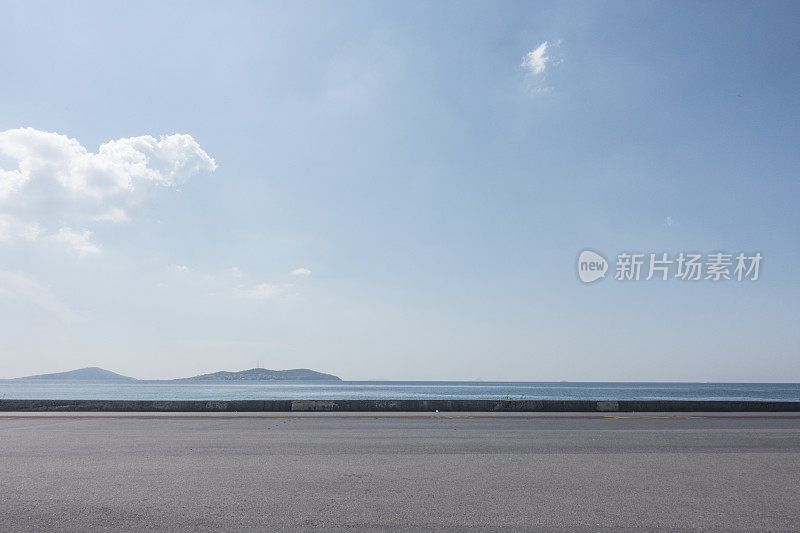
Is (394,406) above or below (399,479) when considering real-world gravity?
below

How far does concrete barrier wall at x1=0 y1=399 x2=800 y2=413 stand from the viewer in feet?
63.3

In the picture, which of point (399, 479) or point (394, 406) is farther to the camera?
point (394, 406)

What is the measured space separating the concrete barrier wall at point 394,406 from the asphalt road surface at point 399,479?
22.2ft

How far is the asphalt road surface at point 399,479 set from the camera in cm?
514

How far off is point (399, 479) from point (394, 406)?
42.4 ft

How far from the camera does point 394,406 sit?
19.6 metres

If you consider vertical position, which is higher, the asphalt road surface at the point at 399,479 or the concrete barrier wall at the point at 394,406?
the asphalt road surface at the point at 399,479

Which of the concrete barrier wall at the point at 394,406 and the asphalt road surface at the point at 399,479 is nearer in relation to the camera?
the asphalt road surface at the point at 399,479

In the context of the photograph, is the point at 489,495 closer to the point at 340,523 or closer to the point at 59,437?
the point at 340,523

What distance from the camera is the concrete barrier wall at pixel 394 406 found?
1930 centimetres

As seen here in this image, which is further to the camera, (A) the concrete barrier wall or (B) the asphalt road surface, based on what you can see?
(A) the concrete barrier wall

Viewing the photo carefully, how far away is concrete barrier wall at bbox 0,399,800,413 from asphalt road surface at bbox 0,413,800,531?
22.2ft

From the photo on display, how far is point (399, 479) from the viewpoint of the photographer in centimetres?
692

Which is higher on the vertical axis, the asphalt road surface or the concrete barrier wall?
the asphalt road surface
